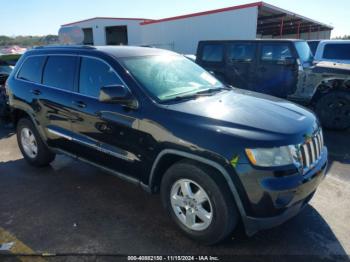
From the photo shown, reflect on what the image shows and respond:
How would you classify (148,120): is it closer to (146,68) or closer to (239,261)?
(146,68)

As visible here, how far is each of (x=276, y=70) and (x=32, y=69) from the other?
5584mm

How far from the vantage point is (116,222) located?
10.6ft

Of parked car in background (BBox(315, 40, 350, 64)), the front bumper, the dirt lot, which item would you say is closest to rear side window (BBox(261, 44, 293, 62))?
parked car in background (BBox(315, 40, 350, 64))

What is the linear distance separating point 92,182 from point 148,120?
1.80 meters

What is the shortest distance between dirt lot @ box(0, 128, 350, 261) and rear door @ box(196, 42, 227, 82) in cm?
469

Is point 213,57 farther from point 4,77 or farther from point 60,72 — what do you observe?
point 4,77

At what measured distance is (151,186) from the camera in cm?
304

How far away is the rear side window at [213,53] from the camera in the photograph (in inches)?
334

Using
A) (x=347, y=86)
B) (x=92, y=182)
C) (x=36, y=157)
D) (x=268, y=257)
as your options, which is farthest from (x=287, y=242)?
(x=347, y=86)

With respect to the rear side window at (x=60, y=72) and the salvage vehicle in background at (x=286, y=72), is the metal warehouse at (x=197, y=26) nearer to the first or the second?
the salvage vehicle in background at (x=286, y=72)

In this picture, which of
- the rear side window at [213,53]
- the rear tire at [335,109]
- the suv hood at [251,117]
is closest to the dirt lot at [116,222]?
the suv hood at [251,117]

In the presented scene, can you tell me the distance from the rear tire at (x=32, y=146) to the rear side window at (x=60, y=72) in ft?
2.83

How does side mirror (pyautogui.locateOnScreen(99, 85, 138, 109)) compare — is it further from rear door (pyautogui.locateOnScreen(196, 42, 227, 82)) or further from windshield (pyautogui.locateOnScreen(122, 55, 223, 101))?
rear door (pyautogui.locateOnScreen(196, 42, 227, 82))

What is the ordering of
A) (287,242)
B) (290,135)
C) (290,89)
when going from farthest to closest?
(290,89) < (287,242) < (290,135)
